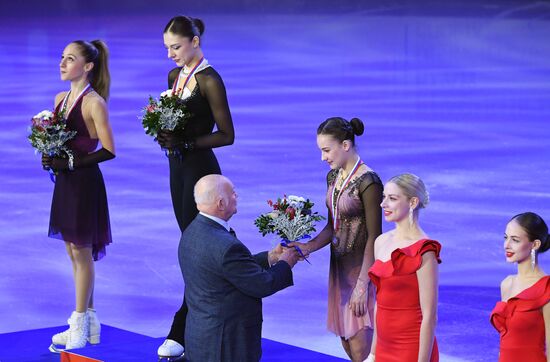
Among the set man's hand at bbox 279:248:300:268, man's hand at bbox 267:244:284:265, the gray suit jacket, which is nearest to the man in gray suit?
the gray suit jacket

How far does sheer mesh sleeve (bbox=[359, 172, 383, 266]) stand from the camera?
5.38 meters

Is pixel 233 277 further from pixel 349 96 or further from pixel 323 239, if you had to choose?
pixel 349 96

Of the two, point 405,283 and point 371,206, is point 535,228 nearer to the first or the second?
point 405,283

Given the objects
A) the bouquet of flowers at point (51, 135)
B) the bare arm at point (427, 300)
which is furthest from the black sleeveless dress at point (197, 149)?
the bare arm at point (427, 300)

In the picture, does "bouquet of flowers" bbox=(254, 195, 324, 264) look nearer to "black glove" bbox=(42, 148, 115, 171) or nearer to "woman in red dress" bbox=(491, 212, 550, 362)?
"woman in red dress" bbox=(491, 212, 550, 362)

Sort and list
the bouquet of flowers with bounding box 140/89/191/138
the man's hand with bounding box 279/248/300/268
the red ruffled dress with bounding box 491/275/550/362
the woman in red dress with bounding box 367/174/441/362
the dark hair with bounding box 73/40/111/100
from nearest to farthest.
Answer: the red ruffled dress with bounding box 491/275/550/362, the woman in red dress with bounding box 367/174/441/362, the man's hand with bounding box 279/248/300/268, the bouquet of flowers with bounding box 140/89/191/138, the dark hair with bounding box 73/40/111/100

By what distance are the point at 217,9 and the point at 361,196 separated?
1915 centimetres

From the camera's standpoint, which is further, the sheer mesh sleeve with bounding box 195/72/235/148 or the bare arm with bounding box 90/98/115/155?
the bare arm with bounding box 90/98/115/155

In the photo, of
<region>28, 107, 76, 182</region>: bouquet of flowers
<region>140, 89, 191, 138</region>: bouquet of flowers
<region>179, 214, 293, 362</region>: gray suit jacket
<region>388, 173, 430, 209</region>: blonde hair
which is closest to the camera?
<region>388, 173, 430, 209</region>: blonde hair

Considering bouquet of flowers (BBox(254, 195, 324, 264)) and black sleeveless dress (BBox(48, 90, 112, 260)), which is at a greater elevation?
black sleeveless dress (BBox(48, 90, 112, 260))

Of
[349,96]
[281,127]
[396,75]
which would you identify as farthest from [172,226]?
[396,75]

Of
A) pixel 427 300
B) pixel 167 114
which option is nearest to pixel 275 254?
pixel 167 114

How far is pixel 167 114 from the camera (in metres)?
5.89

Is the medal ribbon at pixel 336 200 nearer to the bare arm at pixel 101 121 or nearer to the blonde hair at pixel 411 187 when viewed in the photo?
the blonde hair at pixel 411 187
